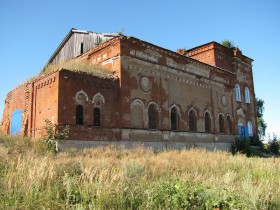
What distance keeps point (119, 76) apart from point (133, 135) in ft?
12.7

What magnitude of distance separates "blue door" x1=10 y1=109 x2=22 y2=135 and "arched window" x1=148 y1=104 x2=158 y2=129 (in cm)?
877

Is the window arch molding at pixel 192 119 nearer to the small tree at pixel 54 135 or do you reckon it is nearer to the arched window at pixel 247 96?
the small tree at pixel 54 135

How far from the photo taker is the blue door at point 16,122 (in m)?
18.6

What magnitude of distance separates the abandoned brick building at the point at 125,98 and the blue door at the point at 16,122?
69 millimetres

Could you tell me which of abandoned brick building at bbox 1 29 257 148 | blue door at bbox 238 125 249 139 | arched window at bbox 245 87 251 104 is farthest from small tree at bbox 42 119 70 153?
arched window at bbox 245 87 251 104

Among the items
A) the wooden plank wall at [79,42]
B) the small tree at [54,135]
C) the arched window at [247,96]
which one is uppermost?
the wooden plank wall at [79,42]

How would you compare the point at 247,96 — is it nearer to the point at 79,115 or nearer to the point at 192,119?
the point at 192,119

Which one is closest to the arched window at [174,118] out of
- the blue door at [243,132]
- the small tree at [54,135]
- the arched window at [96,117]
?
the arched window at [96,117]

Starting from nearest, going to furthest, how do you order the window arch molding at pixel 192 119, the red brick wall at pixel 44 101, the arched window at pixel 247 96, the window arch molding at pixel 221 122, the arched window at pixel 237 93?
1. the red brick wall at pixel 44 101
2. the window arch molding at pixel 192 119
3. the window arch molding at pixel 221 122
4. the arched window at pixel 237 93
5. the arched window at pixel 247 96

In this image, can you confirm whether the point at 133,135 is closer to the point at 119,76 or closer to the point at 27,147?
the point at 119,76

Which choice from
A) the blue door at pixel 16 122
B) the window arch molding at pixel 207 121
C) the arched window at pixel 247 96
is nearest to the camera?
the blue door at pixel 16 122

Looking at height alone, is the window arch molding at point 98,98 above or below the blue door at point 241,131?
above

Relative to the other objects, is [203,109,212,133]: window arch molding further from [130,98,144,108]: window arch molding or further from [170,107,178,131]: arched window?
[130,98,144,108]: window arch molding

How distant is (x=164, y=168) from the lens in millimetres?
9820
